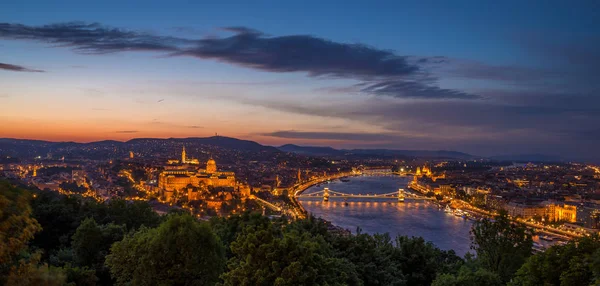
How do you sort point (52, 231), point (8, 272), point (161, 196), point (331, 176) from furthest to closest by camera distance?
point (331, 176) → point (161, 196) → point (52, 231) → point (8, 272)

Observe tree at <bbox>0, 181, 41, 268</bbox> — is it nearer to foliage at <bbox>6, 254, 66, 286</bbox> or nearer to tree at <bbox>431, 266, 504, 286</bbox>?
foliage at <bbox>6, 254, 66, 286</bbox>

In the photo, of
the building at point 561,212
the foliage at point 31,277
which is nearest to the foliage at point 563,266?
the foliage at point 31,277

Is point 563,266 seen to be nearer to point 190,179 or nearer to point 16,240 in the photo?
point 16,240

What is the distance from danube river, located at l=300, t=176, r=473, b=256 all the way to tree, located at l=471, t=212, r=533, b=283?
10.0 meters

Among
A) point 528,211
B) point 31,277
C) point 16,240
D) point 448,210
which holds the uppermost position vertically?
point 16,240

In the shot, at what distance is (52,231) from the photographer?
29.9ft

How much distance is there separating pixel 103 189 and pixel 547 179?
42.9m

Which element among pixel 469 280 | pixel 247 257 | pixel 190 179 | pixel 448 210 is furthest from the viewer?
pixel 190 179

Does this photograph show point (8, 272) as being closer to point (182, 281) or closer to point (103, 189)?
point (182, 281)

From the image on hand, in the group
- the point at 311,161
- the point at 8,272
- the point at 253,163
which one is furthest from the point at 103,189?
the point at 311,161

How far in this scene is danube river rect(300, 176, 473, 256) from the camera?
2005 centimetres

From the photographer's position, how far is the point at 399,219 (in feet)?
82.8

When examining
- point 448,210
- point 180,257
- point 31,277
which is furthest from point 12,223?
point 448,210

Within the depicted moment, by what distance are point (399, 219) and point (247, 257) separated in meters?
22.7
